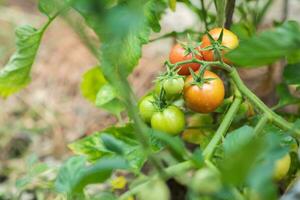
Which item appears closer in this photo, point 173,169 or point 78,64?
point 173,169

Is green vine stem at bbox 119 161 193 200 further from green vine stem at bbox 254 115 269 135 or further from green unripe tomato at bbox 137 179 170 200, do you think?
green vine stem at bbox 254 115 269 135

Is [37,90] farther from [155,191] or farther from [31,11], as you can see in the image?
[155,191]

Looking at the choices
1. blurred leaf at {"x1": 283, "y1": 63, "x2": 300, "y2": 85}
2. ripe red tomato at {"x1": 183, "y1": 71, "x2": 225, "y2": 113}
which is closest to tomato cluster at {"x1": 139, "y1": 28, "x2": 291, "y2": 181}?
ripe red tomato at {"x1": 183, "y1": 71, "x2": 225, "y2": 113}

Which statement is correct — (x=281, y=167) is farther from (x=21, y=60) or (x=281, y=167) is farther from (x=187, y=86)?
(x=21, y=60)

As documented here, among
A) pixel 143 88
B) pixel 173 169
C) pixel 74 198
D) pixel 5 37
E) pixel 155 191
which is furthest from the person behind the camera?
pixel 5 37

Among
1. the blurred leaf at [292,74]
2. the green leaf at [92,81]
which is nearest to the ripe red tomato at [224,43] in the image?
the blurred leaf at [292,74]

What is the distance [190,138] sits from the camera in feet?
4.14

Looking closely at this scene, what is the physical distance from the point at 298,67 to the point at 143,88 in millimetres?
922

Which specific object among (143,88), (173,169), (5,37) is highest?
(5,37)

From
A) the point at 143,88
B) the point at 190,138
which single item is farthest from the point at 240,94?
the point at 143,88

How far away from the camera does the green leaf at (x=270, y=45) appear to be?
87 centimetres

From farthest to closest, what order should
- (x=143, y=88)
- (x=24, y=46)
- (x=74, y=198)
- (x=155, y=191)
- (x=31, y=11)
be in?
1. (x=31, y=11)
2. (x=143, y=88)
3. (x=24, y=46)
4. (x=74, y=198)
5. (x=155, y=191)

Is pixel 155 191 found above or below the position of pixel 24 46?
below

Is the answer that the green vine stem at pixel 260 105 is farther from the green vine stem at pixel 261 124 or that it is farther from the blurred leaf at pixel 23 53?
the blurred leaf at pixel 23 53
